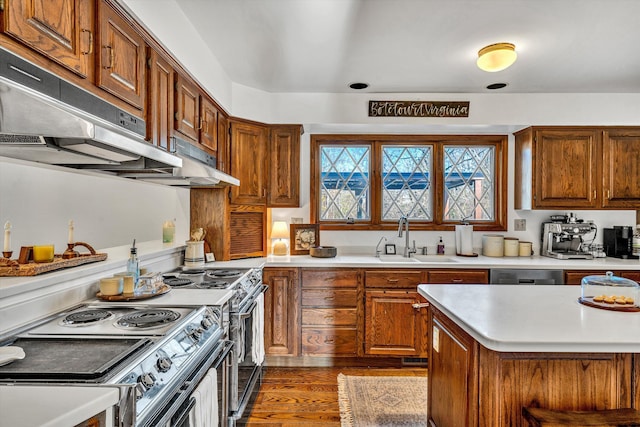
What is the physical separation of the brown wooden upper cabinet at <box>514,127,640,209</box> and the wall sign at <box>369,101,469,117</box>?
71cm

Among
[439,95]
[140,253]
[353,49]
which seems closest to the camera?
[140,253]

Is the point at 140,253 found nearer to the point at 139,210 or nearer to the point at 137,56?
the point at 139,210

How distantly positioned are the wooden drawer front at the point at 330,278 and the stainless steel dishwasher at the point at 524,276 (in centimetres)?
120

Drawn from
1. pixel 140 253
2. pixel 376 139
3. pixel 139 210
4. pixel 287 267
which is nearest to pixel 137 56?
pixel 140 253

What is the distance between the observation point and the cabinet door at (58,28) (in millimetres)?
1028

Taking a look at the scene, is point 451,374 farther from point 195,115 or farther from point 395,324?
point 195,115

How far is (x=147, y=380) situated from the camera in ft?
3.57

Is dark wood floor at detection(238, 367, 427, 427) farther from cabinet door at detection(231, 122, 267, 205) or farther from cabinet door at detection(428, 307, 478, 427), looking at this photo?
cabinet door at detection(231, 122, 267, 205)

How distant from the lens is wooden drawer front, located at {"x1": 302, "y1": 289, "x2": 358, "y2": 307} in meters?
3.22

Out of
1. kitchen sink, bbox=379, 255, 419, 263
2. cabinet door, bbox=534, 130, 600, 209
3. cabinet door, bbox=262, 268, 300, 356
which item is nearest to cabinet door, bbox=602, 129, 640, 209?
cabinet door, bbox=534, 130, 600, 209

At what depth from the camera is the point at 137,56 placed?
5.63 ft

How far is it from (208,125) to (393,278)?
1.97 meters

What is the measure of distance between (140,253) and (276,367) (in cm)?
166

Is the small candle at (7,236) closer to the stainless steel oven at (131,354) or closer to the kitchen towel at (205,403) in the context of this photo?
the stainless steel oven at (131,354)
